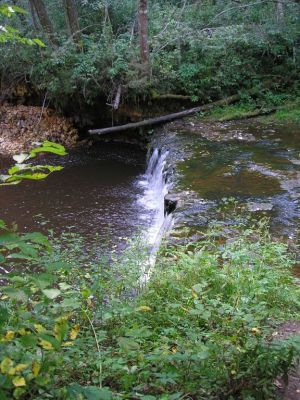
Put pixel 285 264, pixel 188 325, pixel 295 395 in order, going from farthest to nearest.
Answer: pixel 285 264
pixel 188 325
pixel 295 395

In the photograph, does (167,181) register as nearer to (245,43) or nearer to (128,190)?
(128,190)

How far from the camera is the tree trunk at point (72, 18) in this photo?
44.1ft

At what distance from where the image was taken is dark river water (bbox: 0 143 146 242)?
27.4 feet

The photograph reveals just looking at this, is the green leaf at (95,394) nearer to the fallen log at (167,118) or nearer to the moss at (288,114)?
the fallen log at (167,118)

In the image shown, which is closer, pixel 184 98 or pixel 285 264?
pixel 285 264

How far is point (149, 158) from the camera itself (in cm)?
1145

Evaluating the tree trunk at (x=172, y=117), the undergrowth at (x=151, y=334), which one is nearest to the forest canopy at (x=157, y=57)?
the tree trunk at (x=172, y=117)

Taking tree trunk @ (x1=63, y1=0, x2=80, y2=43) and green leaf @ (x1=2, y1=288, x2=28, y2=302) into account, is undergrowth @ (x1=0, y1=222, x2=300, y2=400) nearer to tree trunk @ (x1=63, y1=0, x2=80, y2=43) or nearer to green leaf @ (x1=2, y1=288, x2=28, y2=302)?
green leaf @ (x1=2, y1=288, x2=28, y2=302)

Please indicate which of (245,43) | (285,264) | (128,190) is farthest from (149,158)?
(285,264)

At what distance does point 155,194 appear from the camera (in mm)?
9641

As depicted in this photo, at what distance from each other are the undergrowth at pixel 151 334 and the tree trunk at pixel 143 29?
8903mm

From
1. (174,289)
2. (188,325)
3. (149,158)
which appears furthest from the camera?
(149,158)

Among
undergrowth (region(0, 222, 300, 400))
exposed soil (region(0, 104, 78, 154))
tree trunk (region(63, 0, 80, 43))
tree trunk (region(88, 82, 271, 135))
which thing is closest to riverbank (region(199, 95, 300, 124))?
tree trunk (region(88, 82, 271, 135))

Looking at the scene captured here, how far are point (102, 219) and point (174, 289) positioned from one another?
4690 millimetres
